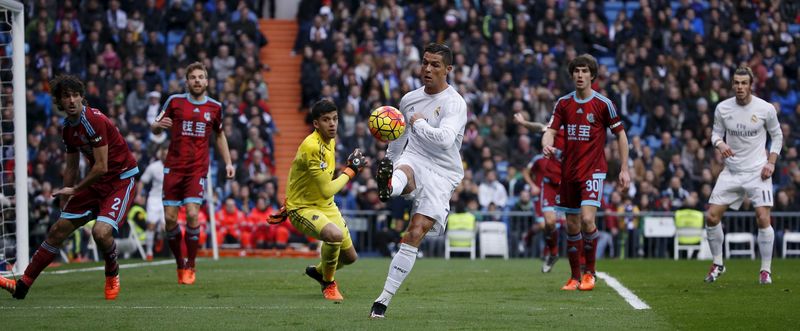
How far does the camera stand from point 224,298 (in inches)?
478

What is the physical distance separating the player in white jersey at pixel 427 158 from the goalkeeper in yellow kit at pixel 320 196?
3.77ft

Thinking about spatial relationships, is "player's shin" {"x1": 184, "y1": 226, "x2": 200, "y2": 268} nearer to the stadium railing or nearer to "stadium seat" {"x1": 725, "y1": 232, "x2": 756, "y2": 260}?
the stadium railing

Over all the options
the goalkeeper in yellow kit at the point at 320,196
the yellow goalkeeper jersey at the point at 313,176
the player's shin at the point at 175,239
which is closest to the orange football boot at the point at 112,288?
the goalkeeper in yellow kit at the point at 320,196

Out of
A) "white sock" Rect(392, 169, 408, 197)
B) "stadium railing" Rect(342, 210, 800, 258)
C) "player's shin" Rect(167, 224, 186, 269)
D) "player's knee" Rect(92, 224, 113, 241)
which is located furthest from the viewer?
"stadium railing" Rect(342, 210, 800, 258)

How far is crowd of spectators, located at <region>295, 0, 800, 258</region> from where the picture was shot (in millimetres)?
27078

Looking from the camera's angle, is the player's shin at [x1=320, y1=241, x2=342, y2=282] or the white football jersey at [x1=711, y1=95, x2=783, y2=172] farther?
the white football jersey at [x1=711, y1=95, x2=783, y2=172]

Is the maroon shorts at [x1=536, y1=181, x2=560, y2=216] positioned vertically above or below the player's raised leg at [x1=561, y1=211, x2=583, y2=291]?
above

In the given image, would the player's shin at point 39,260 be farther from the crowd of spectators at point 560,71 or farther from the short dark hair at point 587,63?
the crowd of spectators at point 560,71

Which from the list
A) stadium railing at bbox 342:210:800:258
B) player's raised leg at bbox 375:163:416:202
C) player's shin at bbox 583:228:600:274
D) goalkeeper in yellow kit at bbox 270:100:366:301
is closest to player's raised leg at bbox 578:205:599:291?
player's shin at bbox 583:228:600:274

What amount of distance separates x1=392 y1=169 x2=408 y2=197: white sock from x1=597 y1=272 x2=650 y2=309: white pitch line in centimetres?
262

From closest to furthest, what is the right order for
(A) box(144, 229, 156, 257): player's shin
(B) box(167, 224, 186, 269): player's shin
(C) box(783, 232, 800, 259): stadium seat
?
(B) box(167, 224, 186, 269): player's shin → (A) box(144, 229, 156, 257): player's shin → (C) box(783, 232, 800, 259): stadium seat

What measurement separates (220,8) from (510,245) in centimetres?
1048

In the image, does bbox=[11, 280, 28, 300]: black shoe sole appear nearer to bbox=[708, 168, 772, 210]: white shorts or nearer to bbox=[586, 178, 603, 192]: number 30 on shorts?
bbox=[586, 178, 603, 192]: number 30 on shorts

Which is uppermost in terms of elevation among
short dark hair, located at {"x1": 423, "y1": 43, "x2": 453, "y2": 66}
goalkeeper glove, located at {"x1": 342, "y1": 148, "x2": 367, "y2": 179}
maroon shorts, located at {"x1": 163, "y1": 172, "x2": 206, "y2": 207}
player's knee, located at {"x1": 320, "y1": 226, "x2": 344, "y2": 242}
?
short dark hair, located at {"x1": 423, "y1": 43, "x2": 453, "y2": 66}
